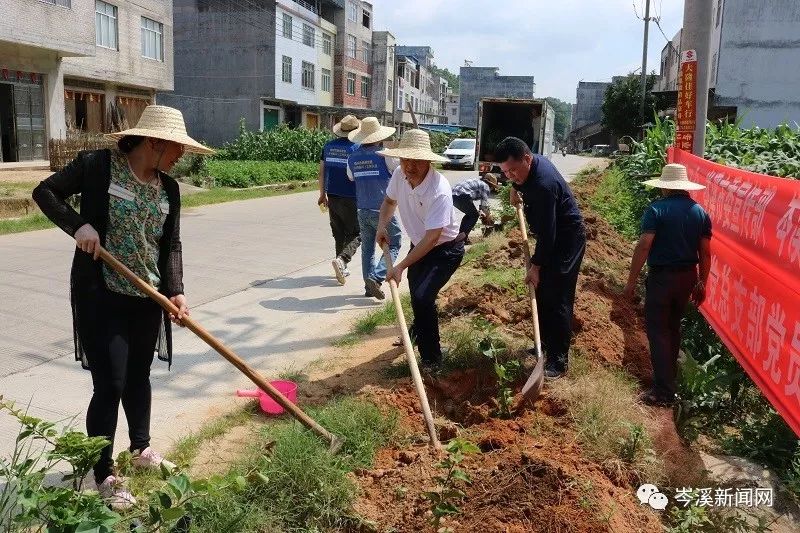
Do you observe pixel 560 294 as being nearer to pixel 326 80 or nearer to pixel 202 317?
pixel 202 317

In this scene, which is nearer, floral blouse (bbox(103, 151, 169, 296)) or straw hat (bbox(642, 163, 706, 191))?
floral blouse (bbox(103, 151, 169, 296))

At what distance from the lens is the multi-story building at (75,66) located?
18.9 m

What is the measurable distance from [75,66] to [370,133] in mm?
20621

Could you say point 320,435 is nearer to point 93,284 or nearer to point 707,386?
point 93,284

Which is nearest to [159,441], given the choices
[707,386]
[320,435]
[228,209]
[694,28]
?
[320,435]

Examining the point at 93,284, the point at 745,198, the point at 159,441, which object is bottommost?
the point at 159,441

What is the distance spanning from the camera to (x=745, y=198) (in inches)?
182

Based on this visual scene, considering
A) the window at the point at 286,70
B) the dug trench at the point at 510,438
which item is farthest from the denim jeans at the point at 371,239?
the window at the point at 286,70

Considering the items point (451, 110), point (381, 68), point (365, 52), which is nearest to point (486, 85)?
point (451, 110)

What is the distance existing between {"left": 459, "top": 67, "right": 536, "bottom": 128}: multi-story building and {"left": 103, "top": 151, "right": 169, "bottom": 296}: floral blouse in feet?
340

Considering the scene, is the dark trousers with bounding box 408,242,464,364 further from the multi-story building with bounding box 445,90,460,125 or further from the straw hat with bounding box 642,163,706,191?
the multi-story building with bounding box 445,90,460,125

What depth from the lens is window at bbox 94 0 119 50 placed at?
959 inches

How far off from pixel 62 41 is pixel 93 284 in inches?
786

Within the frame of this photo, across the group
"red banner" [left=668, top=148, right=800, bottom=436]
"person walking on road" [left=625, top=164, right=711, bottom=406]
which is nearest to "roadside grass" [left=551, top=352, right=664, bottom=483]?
"person walking on road" [left=625, top=164, right=711, bottom=406]
